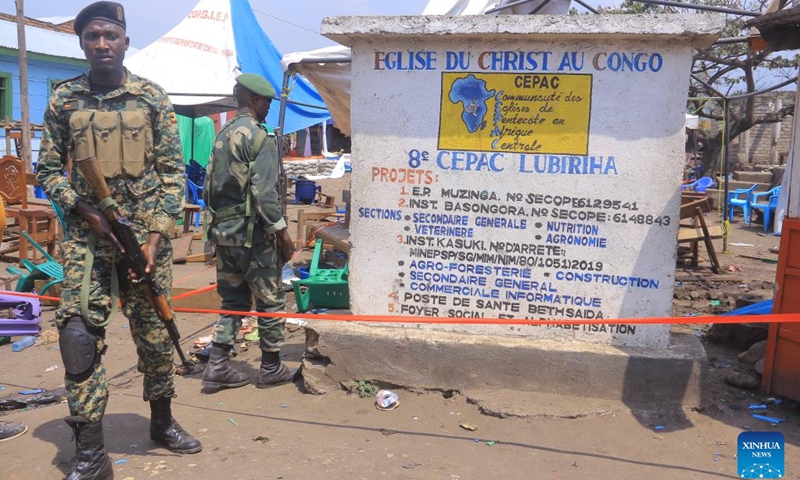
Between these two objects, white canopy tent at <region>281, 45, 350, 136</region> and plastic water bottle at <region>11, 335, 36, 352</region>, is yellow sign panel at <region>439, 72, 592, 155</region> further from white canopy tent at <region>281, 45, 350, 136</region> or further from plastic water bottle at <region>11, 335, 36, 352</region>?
plastic water bottle at <region>11, 335, 36, 352</region>

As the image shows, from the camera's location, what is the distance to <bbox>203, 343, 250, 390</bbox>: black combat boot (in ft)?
15.5

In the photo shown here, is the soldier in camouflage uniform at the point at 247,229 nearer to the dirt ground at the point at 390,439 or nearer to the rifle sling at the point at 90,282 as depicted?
the dirt ground at the point at 390,439

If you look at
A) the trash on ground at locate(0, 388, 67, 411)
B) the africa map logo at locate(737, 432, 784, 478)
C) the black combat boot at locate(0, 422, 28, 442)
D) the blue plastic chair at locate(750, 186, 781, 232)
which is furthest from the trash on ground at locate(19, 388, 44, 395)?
the blue plastic chair at locate(750, 186, 781, 232)

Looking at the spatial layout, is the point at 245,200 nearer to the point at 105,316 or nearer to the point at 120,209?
the point at 120,209

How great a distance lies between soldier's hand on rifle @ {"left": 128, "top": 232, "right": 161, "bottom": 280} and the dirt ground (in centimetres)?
103

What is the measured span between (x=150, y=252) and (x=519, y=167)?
2229 millimetres

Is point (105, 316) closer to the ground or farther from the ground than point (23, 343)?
farther from the ground

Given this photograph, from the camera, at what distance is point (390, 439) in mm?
3920

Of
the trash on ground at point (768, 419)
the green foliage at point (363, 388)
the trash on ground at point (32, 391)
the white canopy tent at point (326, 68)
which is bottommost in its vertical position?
the trash on ground at point (32, 391)

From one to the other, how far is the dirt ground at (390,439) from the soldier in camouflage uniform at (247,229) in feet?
0.81

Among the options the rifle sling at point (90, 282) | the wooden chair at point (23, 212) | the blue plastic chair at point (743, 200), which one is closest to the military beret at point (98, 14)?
the rifle sling at point (90, 282)

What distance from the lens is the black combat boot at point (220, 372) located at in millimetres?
4715

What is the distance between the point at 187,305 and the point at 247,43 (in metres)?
8.44

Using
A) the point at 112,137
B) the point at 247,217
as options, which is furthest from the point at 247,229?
the point at 112,137
